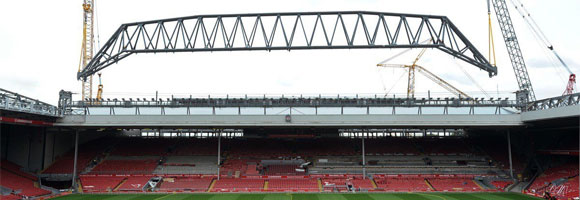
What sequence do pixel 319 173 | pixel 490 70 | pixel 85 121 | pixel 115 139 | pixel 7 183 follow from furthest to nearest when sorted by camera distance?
pixel 115 139 < pixel 319 173 < pixel 85 121 < pixel 7 183 < pixel 490 70

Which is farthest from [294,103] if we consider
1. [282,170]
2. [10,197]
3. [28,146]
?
[28,146]

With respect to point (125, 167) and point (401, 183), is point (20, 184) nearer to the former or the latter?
point (125, 167)

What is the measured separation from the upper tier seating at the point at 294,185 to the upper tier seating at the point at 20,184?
21.8 m

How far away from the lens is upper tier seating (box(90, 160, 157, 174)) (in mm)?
45469

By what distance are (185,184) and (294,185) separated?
11.4 m

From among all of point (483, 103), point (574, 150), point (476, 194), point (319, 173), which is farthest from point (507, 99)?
point (319, 173)

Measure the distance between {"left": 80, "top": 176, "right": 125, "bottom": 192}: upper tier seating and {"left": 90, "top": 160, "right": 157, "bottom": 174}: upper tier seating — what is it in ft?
4.58

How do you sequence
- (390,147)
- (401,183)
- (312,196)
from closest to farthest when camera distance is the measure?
(312,196) < (401,183) < (390,147)

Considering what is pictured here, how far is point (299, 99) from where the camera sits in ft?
144

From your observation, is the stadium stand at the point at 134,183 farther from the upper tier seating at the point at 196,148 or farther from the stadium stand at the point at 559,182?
the stadium stand at the point at 559,182

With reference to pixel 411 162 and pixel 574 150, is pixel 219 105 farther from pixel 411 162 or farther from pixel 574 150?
pixel 574 150

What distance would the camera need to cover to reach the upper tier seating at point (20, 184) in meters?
36.2

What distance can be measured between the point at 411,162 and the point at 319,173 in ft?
36.1

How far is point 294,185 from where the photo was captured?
41.8 m
